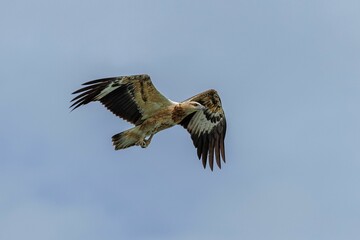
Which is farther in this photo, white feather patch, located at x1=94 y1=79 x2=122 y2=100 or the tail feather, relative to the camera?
the tail feather

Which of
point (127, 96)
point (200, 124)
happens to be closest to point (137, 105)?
point (127, 96)

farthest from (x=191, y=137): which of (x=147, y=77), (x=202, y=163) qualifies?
(x=147, y=77)

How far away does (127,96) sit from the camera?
114 feet

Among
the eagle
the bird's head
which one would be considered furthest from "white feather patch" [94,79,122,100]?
the bird's head

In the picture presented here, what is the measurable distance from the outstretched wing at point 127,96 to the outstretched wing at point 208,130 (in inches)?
76.0

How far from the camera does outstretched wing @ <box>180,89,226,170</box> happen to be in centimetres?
3662

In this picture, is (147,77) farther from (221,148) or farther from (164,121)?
(221,148)

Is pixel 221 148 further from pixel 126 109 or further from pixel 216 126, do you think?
pixel 126 109

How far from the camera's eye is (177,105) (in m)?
34.9

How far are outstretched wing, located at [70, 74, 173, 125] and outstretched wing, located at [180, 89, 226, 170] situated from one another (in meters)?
1.93

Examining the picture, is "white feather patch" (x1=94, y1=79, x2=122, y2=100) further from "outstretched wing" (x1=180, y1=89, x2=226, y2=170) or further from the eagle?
"outstretched wing" (x1=180, y1=89, x2=226, y2=170)

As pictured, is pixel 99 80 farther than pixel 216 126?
No

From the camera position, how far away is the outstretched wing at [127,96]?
1351 inches

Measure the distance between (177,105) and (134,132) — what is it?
53.4 inches
